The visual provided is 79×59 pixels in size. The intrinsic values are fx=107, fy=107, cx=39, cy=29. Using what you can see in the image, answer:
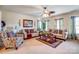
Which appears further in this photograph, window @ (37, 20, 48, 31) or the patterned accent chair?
window @ (37, 20, 48, 31)

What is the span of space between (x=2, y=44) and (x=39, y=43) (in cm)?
79

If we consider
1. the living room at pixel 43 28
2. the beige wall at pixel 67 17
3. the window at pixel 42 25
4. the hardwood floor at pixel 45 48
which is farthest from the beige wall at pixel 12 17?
the beige wall at pixel 67 17

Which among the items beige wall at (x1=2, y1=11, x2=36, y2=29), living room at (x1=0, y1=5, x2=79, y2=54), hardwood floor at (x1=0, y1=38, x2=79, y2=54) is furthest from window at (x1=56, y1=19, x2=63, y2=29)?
beige wall at (x1=2, y1=11, x2=36, y2=29)

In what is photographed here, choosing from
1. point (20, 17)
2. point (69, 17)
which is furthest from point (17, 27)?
point (69, 17)

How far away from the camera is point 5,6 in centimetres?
232

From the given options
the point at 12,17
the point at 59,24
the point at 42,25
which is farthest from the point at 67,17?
the point at 12,17

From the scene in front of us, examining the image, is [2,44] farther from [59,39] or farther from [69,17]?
[69,17]

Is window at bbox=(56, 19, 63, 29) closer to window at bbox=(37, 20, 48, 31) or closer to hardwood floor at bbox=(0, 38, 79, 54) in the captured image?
window at bbox=(37, 20, 48, 31)

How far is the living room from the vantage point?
2.31 metres

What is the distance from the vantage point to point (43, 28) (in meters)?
2.40

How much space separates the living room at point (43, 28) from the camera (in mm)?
2312

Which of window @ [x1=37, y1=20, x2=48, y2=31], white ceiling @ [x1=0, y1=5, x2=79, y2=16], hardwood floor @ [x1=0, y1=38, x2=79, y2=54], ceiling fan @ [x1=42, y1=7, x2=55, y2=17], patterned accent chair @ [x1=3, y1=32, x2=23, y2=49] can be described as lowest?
hardwood floor @ [x1=0, y1=38, x2=79, y2=54]

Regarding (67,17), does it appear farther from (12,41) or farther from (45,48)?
(12,41)

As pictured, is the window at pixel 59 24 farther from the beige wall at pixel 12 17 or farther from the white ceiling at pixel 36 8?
the beige wall at pixel 12 17
